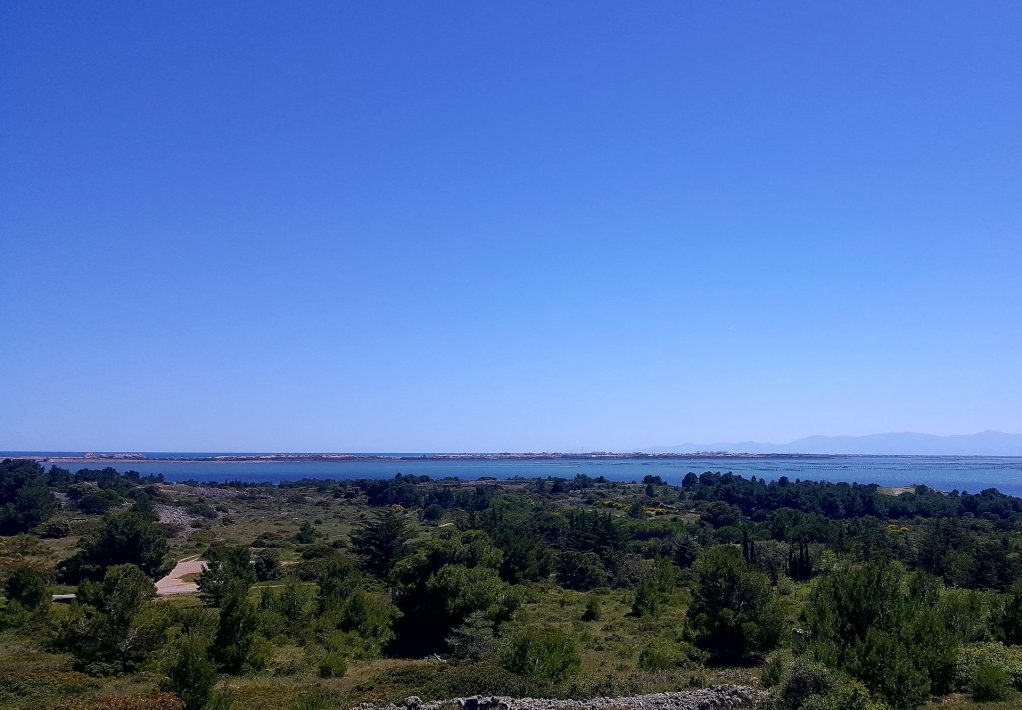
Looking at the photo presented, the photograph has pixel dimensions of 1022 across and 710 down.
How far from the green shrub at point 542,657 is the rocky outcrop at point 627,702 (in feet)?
11.4

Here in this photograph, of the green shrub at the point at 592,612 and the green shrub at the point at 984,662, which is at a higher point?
the green shrub at the point at 984,662

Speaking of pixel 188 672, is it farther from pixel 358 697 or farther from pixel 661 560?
pixel 661 560

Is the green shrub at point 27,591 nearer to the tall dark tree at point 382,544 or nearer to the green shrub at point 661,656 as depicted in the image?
the tall dark tree at point 382,544

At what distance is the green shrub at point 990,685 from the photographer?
1862 centimetres

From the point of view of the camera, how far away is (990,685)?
18.8 m

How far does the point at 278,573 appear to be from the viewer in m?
49.2

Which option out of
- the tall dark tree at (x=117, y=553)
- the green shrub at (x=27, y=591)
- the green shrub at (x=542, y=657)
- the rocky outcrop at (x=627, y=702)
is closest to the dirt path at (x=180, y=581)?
the tall dark tree at (x=117, y=553)

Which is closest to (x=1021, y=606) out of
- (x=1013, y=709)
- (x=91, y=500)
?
(x=1013, y=709)

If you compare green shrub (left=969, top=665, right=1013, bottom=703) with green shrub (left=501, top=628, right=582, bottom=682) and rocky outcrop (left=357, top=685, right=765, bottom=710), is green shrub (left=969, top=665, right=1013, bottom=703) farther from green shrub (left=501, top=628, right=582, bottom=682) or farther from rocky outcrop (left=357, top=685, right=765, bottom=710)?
green shrub (left=501, top=628, right=582, bottom=682)

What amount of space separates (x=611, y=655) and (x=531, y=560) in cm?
2624

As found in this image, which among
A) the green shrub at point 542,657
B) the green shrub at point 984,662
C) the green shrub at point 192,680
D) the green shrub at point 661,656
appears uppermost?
the green shrub at point 192,680

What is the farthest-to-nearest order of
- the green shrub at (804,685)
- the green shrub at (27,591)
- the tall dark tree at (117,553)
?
the tall dark tree at (117,553)
the green shrub at (27,591)
the green shrub at (804,685)

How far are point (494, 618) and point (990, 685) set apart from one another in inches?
797

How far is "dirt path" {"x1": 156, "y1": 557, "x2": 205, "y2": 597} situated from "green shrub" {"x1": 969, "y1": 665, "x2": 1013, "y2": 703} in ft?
128
